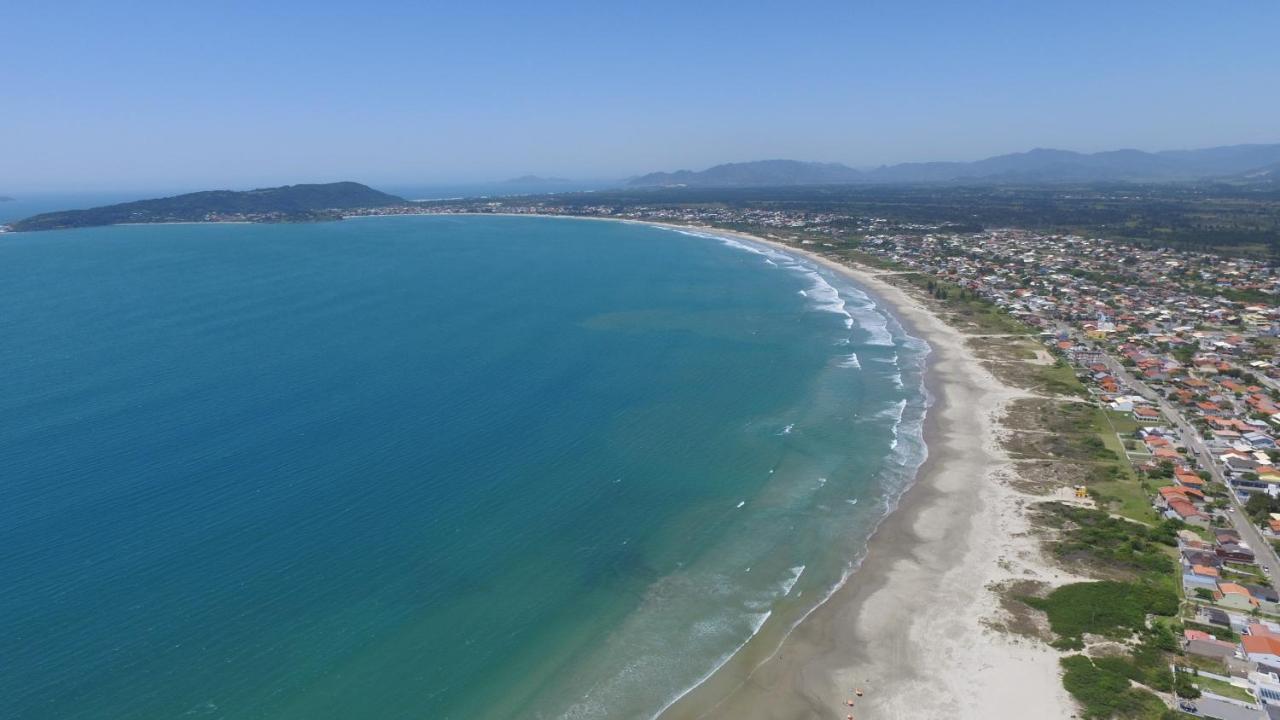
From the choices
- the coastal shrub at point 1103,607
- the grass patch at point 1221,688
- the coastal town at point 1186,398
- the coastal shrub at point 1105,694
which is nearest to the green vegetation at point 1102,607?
the coastal shrub at point 1103,607

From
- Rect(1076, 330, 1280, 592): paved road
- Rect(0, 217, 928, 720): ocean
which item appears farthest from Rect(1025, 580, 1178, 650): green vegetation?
Rect(0, 217, 928, 720): ocean

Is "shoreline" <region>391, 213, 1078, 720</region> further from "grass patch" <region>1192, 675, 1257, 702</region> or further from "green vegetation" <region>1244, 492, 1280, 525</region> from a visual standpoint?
"green vegetation" <region>1244, 492, 1280, 525</region>

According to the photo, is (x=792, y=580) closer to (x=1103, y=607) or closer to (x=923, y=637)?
(x=923, y=637)

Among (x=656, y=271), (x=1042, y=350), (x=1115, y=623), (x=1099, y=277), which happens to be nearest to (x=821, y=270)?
(x=656, y=271)

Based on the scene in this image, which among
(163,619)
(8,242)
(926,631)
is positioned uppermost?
(8,242)

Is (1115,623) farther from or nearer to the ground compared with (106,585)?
nearer to the ground

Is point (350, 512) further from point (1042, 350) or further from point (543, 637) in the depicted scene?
point (1042, 350)

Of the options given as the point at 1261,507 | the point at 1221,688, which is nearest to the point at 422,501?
the point at 1221,688
